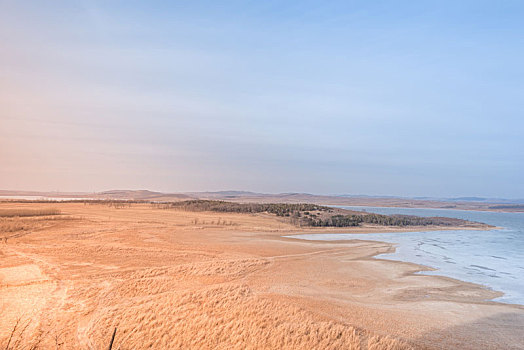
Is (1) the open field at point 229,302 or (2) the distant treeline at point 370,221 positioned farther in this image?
(2) the distant treeline at point 370,221

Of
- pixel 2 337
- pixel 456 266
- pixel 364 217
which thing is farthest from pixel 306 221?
pixel 2 337

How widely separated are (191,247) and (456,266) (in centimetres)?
1251

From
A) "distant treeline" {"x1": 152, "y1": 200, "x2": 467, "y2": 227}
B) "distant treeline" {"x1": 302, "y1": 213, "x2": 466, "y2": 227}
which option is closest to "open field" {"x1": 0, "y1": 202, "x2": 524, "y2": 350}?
"distant treeline" {"x1": 302, "y1": 213, "x2": 466, "y2": 227}

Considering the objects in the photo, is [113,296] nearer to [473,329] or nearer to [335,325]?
[335,325]

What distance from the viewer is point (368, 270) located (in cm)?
1603

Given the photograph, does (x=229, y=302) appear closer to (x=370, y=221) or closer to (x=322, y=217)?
(x=322, y=217)

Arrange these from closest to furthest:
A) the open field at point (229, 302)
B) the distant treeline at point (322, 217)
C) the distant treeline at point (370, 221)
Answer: the open field at point (229, 302) < the distant treeline at point (370, 221) < the distant treeline at point (322, 217)

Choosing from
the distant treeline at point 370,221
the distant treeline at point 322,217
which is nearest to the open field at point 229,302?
the distant treeline at point 370,221

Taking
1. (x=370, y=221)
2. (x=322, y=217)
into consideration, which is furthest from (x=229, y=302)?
(x=370, y=221)

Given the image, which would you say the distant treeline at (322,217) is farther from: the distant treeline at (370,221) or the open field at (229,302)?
the open field at (229,302)

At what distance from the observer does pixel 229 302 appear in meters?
10.3

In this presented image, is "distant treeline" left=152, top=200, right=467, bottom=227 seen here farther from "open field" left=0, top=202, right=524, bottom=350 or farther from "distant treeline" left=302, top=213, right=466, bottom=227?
"open field" left=0, top=202, right=524, bottom=350

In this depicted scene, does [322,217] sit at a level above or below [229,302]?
above

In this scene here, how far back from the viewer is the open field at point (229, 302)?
8.42m
